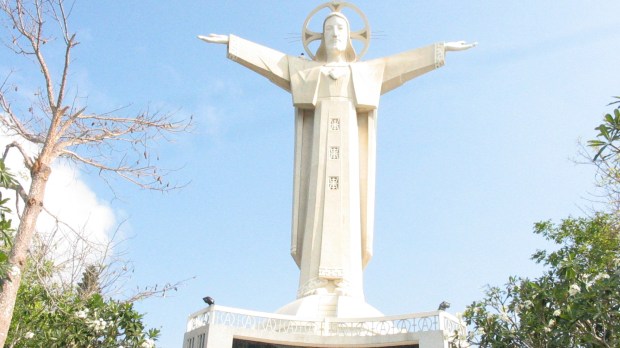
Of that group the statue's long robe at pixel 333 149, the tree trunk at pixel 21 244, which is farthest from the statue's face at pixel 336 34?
the tree trunk at pixel 21 244

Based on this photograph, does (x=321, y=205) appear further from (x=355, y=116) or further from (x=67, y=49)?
(x=67, y=49)

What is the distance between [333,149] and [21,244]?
10660 mm

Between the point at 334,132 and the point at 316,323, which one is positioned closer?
the point at 316,323

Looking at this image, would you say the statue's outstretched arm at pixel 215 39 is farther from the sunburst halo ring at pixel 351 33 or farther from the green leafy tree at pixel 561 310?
the green leafy tree at pixel 561 310

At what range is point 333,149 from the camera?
17.0 m

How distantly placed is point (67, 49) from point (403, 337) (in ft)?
25.6

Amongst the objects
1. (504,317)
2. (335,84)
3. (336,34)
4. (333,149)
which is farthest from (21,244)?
(336,34)

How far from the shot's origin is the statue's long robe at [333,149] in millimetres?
15805

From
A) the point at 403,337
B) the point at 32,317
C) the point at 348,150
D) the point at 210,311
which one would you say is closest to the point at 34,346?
the point at 32,317

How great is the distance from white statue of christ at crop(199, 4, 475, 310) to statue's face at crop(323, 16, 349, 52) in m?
0.03

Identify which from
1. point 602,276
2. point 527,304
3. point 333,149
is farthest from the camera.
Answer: point 333,149

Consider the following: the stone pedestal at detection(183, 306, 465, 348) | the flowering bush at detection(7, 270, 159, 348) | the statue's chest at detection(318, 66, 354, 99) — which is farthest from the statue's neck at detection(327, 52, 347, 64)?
the flowering bush at detection(7, 270, 159, 348)

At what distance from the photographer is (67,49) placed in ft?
24.7

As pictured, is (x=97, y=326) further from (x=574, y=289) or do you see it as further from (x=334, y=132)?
(x=334, y=132)
